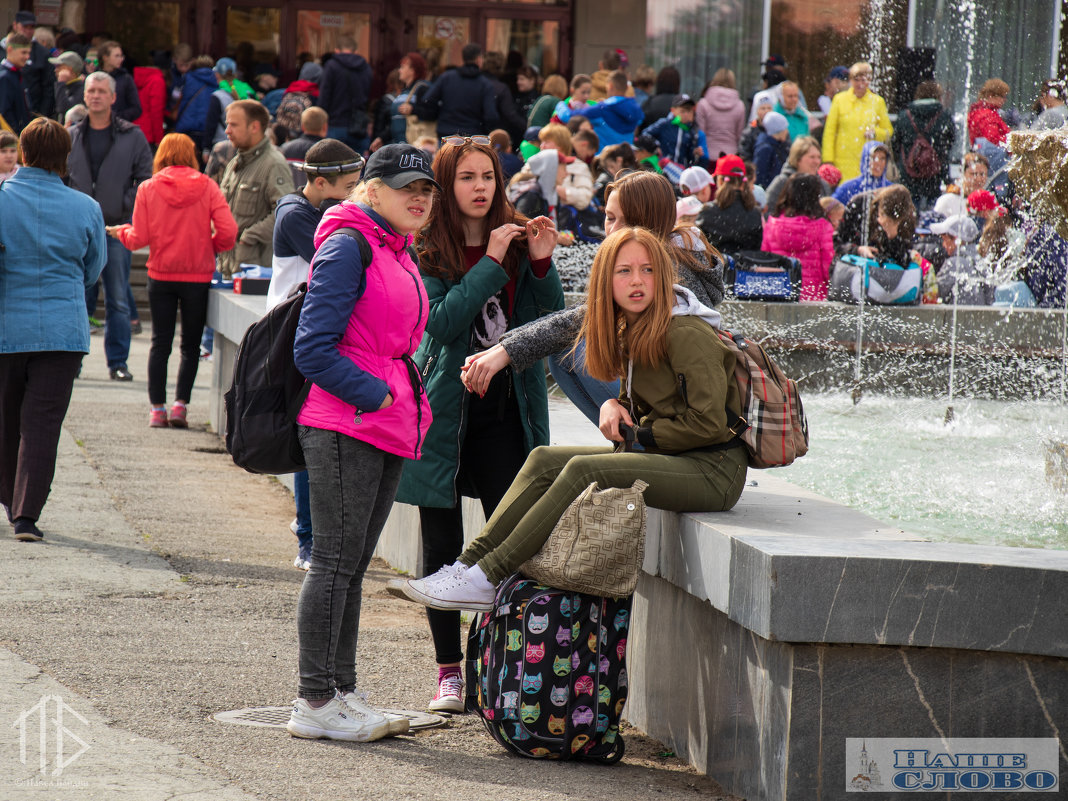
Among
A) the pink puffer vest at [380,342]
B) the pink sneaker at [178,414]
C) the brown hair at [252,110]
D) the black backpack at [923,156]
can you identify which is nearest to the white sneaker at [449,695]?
the pink puffer vest at [380,342]

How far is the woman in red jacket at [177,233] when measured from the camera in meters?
8.98

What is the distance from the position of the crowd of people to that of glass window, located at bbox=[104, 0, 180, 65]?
31.1ft

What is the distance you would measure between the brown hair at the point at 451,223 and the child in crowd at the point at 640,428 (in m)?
0.50

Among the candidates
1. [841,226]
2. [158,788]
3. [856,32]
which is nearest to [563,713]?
[158,788]

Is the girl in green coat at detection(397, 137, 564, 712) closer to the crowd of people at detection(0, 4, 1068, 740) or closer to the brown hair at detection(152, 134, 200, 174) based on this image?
the crowd of people at detection(0, 4, 1068, 740)

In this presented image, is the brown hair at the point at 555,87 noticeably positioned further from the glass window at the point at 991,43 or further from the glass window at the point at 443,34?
the glass window at the point at 991,43

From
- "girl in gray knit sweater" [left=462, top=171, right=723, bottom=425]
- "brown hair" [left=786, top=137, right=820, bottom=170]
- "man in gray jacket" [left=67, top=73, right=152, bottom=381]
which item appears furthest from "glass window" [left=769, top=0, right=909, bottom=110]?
"girl in gray knit sweater" [left=462, top=171, right=723, bottom=425]

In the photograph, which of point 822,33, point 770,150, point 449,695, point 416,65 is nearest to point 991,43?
point 822,33

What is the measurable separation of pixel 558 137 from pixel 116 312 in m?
4.30

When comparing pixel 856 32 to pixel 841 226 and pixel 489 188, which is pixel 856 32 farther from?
pixel 489 188

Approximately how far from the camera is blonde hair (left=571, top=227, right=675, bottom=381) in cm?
409

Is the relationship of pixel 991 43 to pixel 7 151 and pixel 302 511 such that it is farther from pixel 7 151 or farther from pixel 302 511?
pixel 302 511

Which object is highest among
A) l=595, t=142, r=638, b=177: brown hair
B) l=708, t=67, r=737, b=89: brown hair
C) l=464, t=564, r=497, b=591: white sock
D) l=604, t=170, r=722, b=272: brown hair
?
l=708, t=67, r=737, b=89: brown hair

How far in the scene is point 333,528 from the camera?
4.04m
